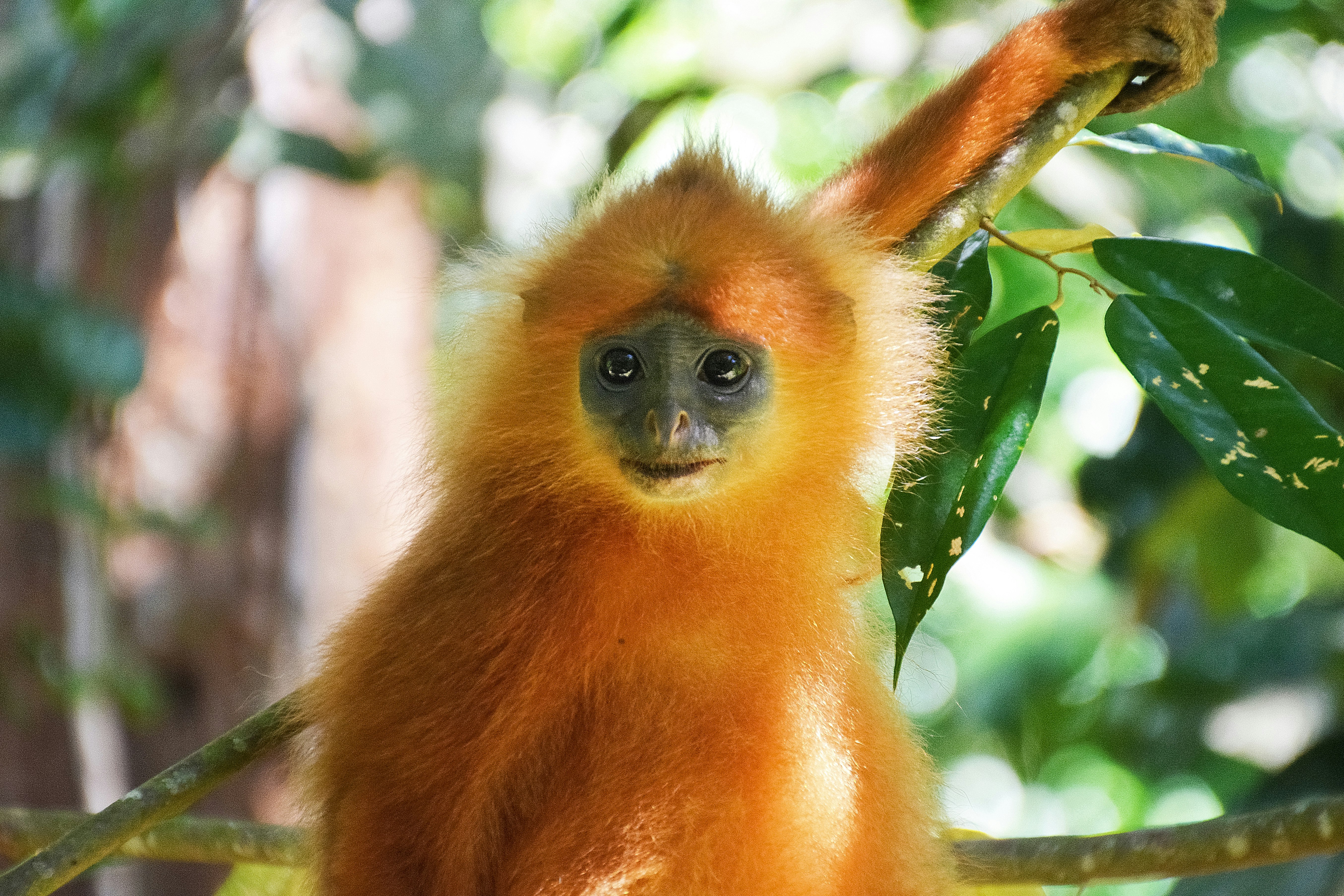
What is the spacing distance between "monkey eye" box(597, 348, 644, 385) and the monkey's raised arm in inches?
19.4

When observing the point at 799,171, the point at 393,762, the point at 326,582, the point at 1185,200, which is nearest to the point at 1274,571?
the point at 1185,200

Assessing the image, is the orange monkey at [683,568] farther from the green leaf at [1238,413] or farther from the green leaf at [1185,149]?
→ the green leaf at [1238,413]

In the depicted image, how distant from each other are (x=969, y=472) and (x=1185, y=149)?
0.78 meters

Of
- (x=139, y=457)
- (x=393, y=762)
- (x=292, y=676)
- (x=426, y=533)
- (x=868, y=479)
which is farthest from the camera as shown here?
(x=139, y=457)

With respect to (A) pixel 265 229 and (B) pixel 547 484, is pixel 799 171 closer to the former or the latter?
(A) pixel 265 229

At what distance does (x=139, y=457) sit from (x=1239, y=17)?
4.13 m

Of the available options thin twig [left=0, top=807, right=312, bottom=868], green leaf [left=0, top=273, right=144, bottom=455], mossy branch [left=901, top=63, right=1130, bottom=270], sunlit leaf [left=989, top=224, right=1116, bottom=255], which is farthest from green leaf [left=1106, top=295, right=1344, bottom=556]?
green leaf [left=0, top=273, right=144, bottom=455]

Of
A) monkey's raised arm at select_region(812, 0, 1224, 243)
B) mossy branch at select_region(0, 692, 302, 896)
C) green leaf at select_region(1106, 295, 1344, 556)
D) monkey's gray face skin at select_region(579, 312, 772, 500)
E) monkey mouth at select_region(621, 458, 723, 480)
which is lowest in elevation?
mossy branch at select_region(0, 692, 302, 896)

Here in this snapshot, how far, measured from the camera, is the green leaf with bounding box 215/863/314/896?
225cm

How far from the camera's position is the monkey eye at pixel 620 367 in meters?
1.97

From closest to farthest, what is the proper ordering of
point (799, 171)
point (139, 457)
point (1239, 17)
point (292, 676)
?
point (292, 676)
point (1239, 17)
point (139, 457)
point (799, 171)

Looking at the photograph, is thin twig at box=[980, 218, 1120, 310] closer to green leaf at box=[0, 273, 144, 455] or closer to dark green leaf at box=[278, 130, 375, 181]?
green leaf at box=[0, 273, 144, 455]

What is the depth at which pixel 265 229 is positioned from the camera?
4852 millimetres

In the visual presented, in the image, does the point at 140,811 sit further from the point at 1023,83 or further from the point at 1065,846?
the point at 1023,83
